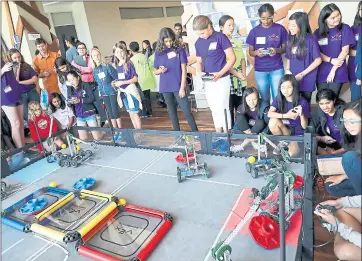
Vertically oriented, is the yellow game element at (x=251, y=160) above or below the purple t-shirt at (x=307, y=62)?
below

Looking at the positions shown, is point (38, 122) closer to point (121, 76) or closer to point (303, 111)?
point (121, 76)

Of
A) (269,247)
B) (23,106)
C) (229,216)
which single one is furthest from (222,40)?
(23,106)

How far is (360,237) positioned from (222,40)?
1931mm

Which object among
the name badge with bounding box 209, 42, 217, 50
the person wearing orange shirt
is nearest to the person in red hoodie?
the person wearing orange shirt

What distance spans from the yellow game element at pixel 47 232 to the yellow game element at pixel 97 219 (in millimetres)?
101

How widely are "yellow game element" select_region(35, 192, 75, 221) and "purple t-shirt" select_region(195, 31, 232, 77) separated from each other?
1.38 metres

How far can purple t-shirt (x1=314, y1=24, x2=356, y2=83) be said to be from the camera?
2.16 m

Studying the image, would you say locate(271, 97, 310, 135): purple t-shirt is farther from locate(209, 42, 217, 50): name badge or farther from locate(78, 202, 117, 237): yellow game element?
locate(78, 202, 117, 237): yellow game element

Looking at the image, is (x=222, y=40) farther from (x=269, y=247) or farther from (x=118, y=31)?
(x=118, y=31)

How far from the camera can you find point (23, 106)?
9.95ft

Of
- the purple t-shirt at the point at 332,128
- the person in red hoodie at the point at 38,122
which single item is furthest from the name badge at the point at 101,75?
the purple t-shirt at the point at 332,128

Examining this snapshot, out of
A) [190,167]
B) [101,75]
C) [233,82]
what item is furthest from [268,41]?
[101,75]

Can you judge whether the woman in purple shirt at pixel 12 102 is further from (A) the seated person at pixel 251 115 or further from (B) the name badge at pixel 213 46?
(A) the seated person at pixel 251 115

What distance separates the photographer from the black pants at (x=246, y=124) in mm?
2295
